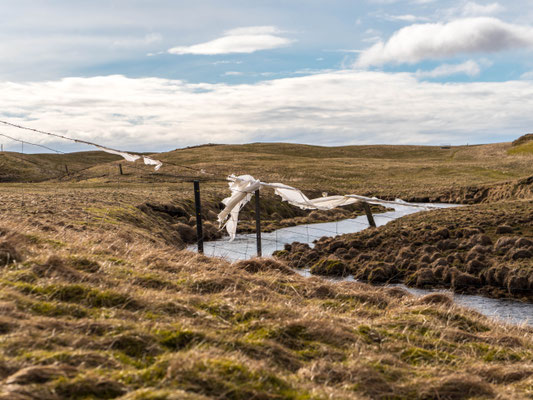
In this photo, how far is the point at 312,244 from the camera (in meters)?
27.1

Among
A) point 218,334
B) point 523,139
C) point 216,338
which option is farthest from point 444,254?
point 523,139

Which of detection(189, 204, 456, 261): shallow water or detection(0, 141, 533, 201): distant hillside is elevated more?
detection(0, 141, 533, 201): distant hillside

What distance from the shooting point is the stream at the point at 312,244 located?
1410cm

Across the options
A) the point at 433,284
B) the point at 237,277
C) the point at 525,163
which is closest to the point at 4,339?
the point at 237,277

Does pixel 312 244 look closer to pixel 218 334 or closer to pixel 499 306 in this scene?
pixel 499 306

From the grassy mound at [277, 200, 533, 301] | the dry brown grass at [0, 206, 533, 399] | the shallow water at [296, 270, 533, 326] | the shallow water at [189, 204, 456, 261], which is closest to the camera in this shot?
the dry brown grass at [0, 206, 533, 399]

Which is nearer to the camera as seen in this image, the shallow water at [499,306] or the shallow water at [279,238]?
the shallow water at [499,306]

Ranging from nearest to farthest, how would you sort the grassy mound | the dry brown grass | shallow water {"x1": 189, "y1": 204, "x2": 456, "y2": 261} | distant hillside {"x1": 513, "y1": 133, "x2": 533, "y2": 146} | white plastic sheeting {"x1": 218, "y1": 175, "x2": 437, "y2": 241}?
the dry brown grass → white plastic sheeting {"x1": 218, "y1": 175, "x2": 437, "y2": 241} → the grassy mound → shallow water {"x1": 189, "y1": 204, "x2": 456, "y2": 261} → distant hillside {"x1": 513, "y1": 133, "x2": 533, "y2": 146}

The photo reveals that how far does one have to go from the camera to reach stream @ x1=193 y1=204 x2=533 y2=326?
46.3ft

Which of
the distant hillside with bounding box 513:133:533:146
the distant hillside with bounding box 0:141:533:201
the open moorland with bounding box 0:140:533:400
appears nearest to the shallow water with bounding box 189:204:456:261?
the distant hillside with bounding box 0:141:533:201

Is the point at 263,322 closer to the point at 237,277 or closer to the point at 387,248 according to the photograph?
the point at 237,277

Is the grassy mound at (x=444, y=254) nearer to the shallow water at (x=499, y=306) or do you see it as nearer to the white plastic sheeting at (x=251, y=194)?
the shallow water at (x=499, y=306)

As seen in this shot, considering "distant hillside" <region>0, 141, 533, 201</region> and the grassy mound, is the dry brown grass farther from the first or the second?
"distant hillside" <region>0, 141, 533, 201</region>

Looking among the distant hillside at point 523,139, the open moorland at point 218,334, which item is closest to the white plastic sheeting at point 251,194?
the open moorland at point 218,334
